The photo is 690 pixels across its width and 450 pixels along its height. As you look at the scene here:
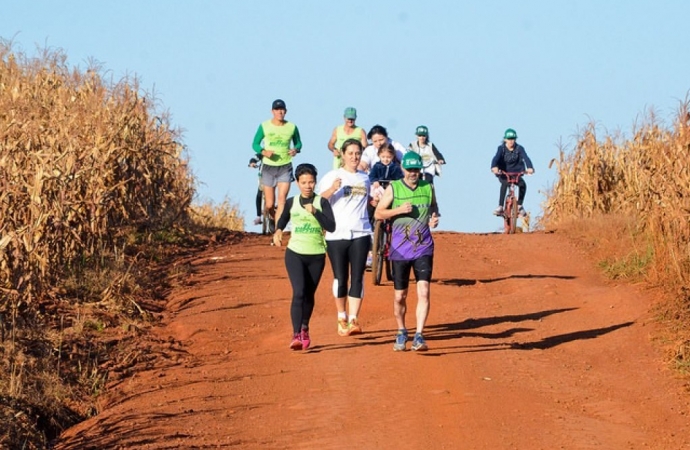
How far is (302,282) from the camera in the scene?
1366 cm

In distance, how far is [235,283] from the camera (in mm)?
18438

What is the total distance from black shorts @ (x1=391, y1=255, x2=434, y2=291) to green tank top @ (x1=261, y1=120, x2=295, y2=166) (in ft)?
25.3

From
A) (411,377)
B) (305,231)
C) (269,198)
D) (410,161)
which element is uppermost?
(269,198)

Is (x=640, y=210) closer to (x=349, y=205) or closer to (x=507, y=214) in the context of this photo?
(x=349, y=205)

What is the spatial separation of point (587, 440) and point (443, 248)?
38.9ft

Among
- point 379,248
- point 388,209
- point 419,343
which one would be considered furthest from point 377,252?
point 419,343

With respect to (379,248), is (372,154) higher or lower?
higher

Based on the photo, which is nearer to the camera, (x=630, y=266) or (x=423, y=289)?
(x=423, y=289)

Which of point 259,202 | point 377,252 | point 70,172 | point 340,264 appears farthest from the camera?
point 259,202

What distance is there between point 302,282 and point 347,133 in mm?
6639

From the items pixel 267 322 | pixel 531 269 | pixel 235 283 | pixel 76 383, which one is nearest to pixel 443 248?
pixel 531 269

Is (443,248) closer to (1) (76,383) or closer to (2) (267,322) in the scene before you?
(2) (267,322)

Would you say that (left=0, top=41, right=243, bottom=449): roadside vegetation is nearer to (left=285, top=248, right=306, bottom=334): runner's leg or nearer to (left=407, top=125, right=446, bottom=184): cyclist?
(left=285, top=248, right=306, bottom=334): runner's leg

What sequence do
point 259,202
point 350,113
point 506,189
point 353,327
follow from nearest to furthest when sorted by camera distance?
point 353,327, point 350,113, point 259,202, point 506,189
